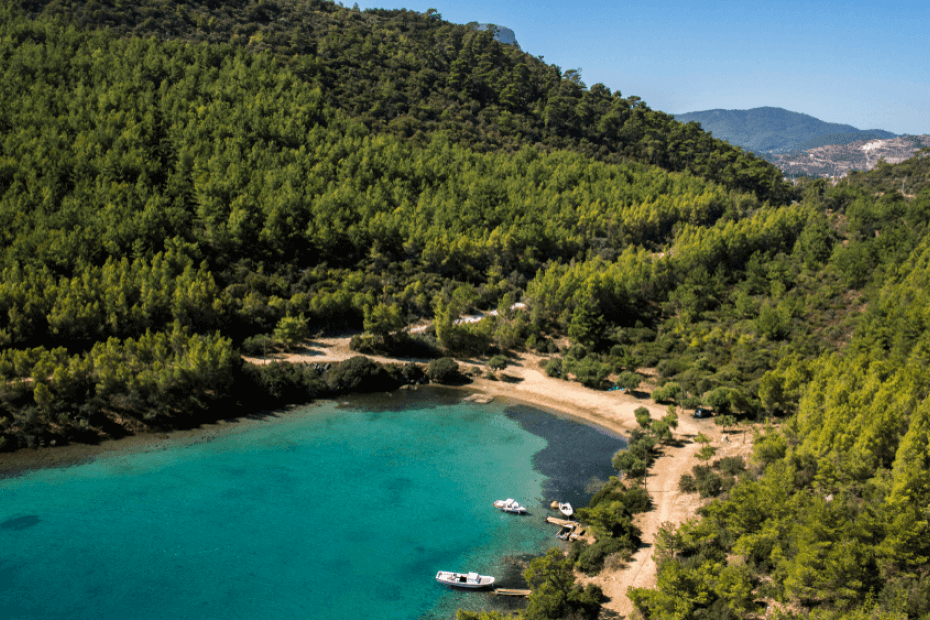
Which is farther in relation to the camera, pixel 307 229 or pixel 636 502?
pixel 307 229

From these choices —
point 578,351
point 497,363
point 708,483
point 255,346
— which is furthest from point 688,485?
point 255,346

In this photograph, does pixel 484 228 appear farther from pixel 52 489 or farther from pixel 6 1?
pixel 6 1

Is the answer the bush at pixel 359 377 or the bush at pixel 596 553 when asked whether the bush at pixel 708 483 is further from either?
the bush at pixel 359 377

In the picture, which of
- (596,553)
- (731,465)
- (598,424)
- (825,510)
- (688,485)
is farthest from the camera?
(598,424)

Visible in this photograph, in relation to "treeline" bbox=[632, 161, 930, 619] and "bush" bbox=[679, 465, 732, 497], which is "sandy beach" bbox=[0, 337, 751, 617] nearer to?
"bush" bbox=[679, 465, 732, 497]

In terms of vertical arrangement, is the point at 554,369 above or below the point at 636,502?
above

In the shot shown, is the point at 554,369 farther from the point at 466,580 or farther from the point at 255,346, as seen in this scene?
the point at 466,580
